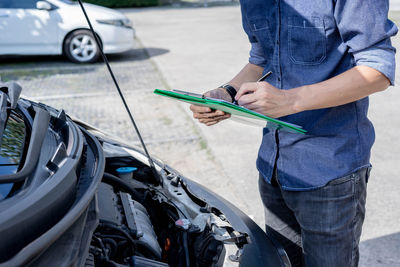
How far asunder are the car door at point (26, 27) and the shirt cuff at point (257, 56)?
747cm

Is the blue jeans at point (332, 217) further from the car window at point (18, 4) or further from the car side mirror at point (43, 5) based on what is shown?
the car window at point (18, 4)

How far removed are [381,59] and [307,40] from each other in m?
0.25

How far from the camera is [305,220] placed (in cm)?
178

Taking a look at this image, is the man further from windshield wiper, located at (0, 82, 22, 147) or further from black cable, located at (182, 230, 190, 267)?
windshield wiper, located at (0, 82, 22, 147)

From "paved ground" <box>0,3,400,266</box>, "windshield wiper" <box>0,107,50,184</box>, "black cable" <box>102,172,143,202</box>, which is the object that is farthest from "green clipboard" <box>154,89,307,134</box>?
"black cable" <box>102,172,143,202</box>

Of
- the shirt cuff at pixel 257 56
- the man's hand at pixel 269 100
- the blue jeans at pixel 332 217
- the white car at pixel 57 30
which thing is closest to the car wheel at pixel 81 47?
the white car at pixel 57 30

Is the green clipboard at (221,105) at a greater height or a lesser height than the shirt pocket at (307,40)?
lesser

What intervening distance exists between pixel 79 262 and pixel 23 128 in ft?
2.30

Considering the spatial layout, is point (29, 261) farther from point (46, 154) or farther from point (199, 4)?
point (199, 4)

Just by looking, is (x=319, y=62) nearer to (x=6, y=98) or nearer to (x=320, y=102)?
(x=320, y=102)

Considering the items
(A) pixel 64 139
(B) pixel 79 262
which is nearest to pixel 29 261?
(B) pixel 79 262

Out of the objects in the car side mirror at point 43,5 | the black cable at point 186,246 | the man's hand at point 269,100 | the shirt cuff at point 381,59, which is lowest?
the car side mirror at point 43,5

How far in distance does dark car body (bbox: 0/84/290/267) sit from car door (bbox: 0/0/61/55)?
676 centimetres

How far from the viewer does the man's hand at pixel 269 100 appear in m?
1.54
